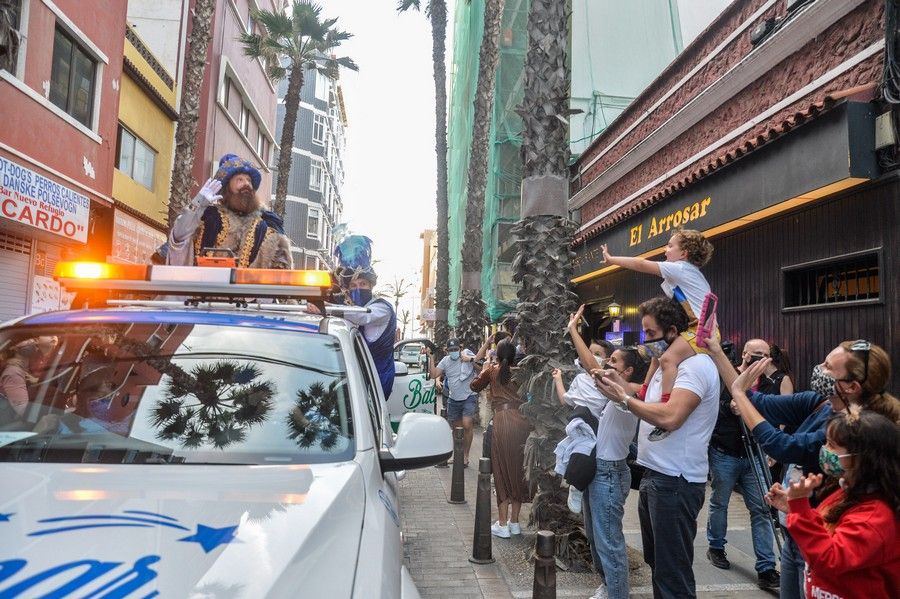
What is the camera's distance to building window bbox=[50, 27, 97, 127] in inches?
457

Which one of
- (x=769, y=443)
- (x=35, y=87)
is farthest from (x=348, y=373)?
(x=35, y=87)

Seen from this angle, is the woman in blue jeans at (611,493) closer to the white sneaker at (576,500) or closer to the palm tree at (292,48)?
the white sneaker at (576,500)

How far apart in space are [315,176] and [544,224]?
4956 cm

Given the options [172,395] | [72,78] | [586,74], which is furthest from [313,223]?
[172,395]

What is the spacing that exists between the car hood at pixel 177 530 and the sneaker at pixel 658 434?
2.04m

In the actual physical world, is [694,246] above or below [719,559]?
above

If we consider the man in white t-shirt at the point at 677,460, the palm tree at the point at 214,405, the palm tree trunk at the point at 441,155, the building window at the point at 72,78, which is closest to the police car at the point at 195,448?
the palm tree at the point at 214,405

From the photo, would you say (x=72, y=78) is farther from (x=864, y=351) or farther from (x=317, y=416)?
(x=864, y=351)

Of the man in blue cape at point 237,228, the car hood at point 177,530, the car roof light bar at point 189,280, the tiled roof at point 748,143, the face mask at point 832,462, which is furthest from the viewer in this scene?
the tiled roof at point 748,143

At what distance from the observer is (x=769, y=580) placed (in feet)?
16.5

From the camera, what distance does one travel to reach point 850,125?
616 centimetres

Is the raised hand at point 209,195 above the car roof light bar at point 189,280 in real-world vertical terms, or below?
above

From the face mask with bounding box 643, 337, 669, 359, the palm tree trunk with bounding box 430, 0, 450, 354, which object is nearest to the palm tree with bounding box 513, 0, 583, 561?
the face mask with bounding box 643, 337, 669, 359

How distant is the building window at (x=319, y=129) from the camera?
53.4 m
